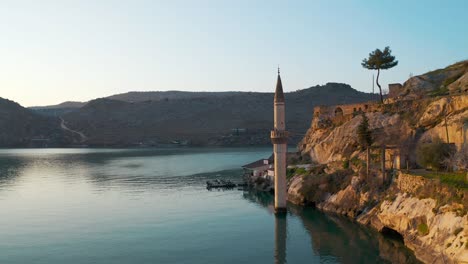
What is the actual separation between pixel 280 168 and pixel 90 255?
2255cm

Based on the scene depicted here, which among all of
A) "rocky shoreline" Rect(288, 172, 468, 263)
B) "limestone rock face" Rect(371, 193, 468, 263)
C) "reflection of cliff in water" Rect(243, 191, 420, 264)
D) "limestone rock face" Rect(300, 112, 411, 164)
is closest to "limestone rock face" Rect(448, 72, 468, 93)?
"limestone rock face" Rect(300, 112, 411, 164)

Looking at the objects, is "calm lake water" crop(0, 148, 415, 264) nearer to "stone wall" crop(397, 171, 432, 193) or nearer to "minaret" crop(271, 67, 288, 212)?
"minaret" crop(271, 67, 288, 212)

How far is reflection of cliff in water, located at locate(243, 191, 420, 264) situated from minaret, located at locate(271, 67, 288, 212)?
2378mm

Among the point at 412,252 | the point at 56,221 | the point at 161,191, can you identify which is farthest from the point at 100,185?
the point at 412,252

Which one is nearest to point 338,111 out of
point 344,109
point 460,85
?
point 344,109

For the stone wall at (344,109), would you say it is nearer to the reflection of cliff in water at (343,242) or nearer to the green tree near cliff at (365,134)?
the green tree near cliff at (365,134)

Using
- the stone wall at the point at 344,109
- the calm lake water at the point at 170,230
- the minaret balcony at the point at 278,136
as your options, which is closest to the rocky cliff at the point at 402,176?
the stone wall at the point at 344,109

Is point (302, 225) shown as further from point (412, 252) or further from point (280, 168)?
point (412, 252)

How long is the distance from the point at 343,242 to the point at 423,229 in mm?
7943

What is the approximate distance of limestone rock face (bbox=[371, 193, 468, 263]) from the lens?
30359 millimetres

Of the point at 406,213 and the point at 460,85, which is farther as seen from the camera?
the point at 460,85

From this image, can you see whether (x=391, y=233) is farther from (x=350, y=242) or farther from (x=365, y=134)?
(x=365, y=134)

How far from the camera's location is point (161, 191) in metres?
76.4

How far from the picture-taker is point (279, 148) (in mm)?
51719
